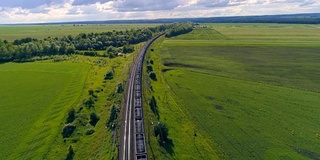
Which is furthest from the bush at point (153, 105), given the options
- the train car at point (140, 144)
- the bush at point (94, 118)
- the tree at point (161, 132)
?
the train car at point (140, 144)

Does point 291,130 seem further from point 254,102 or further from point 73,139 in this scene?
point 73,139

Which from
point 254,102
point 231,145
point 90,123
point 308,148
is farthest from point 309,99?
point 90,123

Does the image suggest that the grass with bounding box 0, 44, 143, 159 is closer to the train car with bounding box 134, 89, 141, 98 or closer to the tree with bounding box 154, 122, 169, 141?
the train car with bounding box 134, 89, 141, 98

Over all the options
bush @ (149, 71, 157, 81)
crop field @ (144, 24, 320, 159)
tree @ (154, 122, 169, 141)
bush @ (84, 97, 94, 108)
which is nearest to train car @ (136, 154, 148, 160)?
crop field @ (144, 24, 320, 159)

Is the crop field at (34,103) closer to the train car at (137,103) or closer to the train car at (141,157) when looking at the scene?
the train car at (137,103)

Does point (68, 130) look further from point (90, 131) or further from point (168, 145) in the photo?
point (168, 145)

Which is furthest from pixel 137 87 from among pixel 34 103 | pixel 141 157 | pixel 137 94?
pixel 141 157
